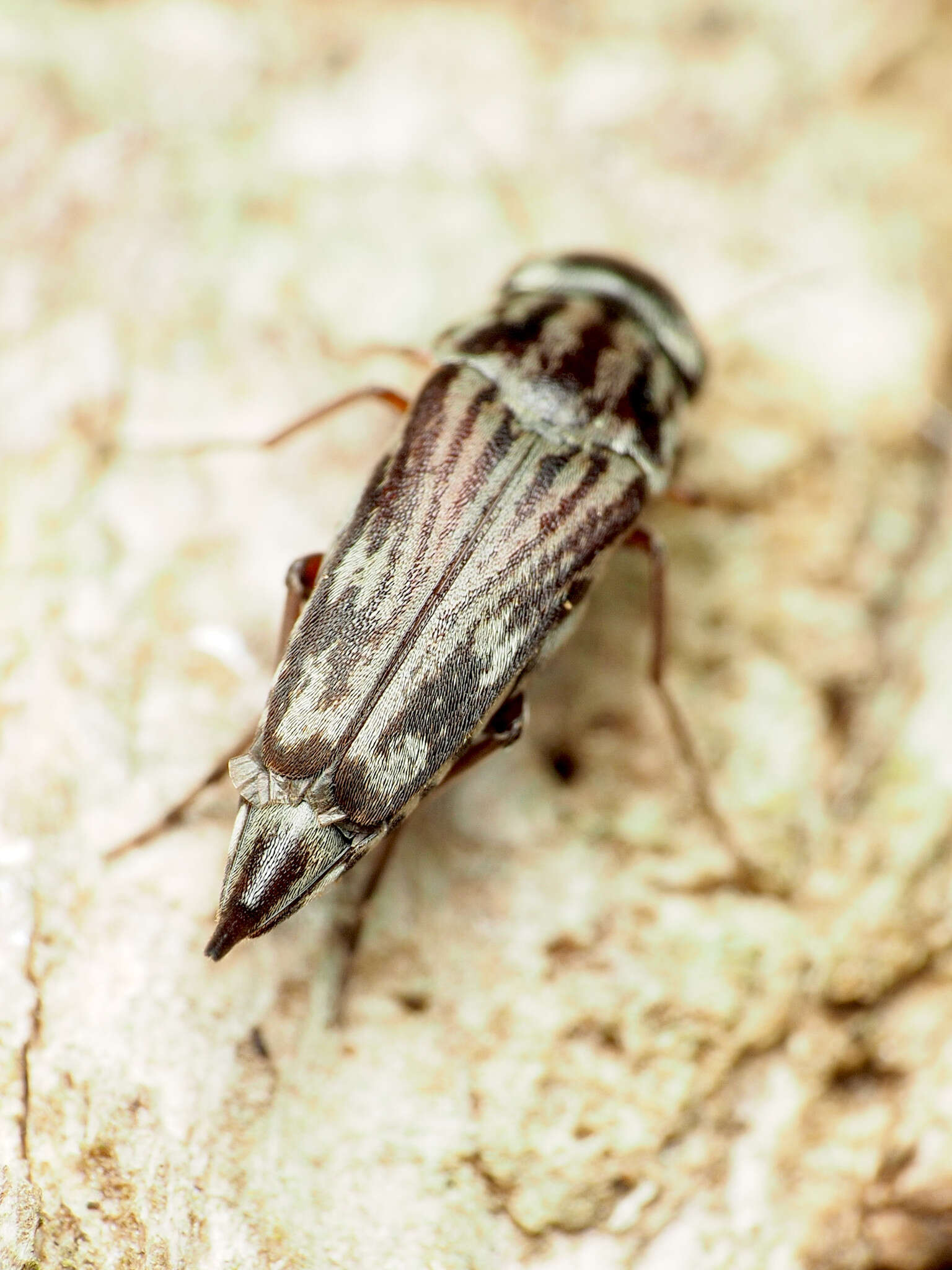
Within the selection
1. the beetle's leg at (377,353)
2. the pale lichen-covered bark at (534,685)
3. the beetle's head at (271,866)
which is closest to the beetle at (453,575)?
the beetle's head at (271,866)

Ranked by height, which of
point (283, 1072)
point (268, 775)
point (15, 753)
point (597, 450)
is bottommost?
point (283, 1072)

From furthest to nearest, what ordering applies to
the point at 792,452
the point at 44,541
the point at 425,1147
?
the point at 792,452 < the point at 44,541 < the point at 425,1147

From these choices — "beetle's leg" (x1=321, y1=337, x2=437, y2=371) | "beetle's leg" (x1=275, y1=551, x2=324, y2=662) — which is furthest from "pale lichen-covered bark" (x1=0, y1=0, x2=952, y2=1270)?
"beetle's leg" (x1=275, y1=551, x2=324, y2=662)

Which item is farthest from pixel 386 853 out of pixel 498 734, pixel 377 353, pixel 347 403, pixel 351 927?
pixel 377 353

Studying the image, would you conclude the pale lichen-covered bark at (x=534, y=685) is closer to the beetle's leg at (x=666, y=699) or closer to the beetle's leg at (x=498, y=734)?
the beetle's leg at (x=666, y=699)

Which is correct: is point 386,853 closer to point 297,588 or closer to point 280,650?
point 280,650

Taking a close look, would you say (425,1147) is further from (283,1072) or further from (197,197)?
(197,197)

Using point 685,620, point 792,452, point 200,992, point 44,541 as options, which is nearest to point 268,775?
point 200,992

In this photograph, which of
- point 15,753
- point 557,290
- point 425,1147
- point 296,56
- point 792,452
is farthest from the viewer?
point 296,56
